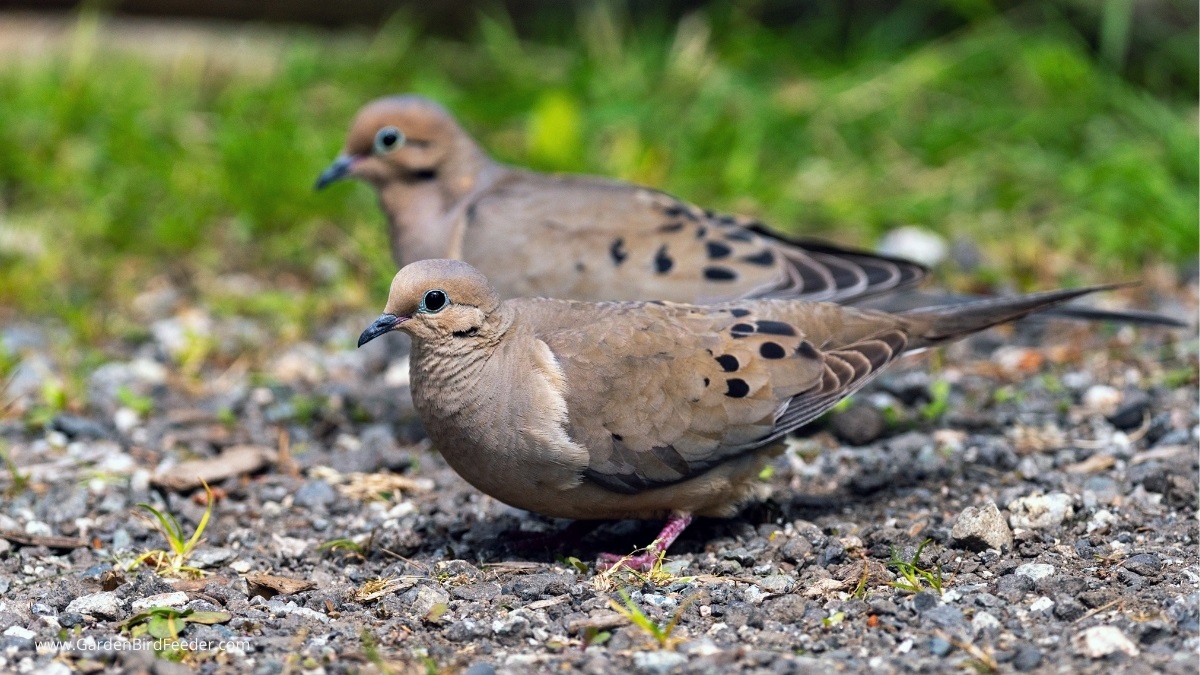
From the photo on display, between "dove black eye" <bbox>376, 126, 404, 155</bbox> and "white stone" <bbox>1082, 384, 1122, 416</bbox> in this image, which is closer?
"white stone" <bbox>1082, 384, 1122, 416</bbox>

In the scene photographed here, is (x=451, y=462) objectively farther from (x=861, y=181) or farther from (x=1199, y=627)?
(x=861, y=181)

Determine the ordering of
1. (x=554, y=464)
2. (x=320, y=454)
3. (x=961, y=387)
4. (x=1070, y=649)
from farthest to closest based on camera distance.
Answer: (x=961, y=387) < (x=320, y=454) < (x=554, y=464) < (x=1070, y=649)

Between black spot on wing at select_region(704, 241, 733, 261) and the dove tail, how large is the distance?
0.69m

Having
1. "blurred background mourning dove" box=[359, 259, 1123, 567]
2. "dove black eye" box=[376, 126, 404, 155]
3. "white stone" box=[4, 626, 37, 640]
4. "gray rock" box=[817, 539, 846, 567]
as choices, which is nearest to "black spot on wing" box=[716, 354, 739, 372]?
"blurred background mourning dove" box=[359, 259, 1123, 567]

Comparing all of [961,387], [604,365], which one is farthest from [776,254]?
[604,365]

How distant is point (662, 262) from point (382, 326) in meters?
1.31

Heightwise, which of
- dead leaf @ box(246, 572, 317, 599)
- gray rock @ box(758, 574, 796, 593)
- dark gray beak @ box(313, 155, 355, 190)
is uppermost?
dark gray beak @ box(313, 155, 355, 190)

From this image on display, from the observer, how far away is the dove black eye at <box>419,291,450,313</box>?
3.67 metres

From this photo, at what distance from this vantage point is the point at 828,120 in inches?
276

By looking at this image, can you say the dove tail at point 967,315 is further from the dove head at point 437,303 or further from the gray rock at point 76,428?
the gray rock at point 76,428

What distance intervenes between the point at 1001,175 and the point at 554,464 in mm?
3824

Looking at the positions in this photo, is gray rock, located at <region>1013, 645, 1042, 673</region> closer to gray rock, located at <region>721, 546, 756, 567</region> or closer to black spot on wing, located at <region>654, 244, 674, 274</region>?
gray rock, located at <region>721, 546, 756, 567</region>

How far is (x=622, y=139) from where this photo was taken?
6742 millimetres

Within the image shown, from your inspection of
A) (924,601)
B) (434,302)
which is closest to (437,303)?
(434,302)
